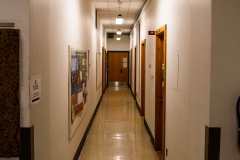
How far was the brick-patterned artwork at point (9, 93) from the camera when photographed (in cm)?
195

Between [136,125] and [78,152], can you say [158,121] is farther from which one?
[136,125]

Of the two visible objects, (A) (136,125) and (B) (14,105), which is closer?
(B) (14,105)

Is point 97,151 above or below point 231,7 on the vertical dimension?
below

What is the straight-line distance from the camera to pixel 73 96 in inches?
149

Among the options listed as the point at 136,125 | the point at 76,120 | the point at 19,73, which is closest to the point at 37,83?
the point at 19,73

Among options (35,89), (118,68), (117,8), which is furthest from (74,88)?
(118,68)

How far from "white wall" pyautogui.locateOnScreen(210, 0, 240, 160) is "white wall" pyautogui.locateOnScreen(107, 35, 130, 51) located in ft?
46.2

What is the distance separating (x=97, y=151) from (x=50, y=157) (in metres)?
2.16

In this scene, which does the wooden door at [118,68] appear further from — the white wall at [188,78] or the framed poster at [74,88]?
the white wall at [188,78]

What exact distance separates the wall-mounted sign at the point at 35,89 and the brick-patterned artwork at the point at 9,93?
0.10 m

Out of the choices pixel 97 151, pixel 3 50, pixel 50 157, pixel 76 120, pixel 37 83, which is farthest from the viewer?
pixel 97 151

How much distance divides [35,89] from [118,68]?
1437 centimetres

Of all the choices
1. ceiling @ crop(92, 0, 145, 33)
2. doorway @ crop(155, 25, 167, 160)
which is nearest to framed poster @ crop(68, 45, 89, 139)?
doorway @ crop(155, 25, 167, 160)

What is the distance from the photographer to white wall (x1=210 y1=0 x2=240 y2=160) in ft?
6.43
